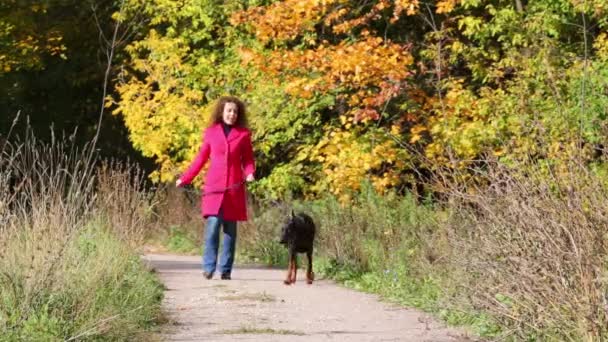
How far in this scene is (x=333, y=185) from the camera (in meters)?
18.7

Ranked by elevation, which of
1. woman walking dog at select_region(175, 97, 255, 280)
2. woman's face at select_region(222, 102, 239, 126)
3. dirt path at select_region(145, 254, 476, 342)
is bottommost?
dirt path at select_region(145, 254, 476, 342)

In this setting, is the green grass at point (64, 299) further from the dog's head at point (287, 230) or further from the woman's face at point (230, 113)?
the dog's head at point (287, 230)

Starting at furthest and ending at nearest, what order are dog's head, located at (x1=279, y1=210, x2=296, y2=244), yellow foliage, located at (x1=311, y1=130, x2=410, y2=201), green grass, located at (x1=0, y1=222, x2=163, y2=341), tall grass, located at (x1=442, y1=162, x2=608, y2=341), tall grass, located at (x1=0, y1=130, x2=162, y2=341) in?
1. yellow foliage, located at (x1=311, y1=130, x2=410, y2=201)
2. dog's head, located at (x1=279, y1=210, x2=296, y2=244)
3. tall grass, located at (x1=0, y1=130, x2=162, y2=341)
4. green grass, located at (x1=0, y1=222, x2=163, y2=341)
5. tall grass, located at (x1=442, y1=162, x2=608, y2=341)

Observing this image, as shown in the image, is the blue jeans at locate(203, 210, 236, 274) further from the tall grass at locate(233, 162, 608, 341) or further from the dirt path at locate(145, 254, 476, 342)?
the tall grass at locate(233, 162, 608, 341)

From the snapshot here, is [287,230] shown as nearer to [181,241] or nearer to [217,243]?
[217,243]

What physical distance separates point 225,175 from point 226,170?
5 centimetres

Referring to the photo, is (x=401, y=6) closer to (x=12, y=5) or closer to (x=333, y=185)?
(x=333, y=185)

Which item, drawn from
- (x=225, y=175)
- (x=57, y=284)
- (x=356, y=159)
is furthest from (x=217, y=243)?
(x=57, y=284)

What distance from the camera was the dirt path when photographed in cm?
964

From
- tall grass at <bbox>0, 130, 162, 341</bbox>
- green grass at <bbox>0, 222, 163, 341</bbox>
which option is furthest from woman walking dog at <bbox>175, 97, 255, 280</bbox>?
green grass at <bbox>0, 222, 163, 341</bbox>

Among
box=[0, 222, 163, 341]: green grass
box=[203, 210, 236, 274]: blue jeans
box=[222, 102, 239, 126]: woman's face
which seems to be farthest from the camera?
box=[203, 210, 236, 274]: blue jeans

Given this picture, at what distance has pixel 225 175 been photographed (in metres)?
14.6

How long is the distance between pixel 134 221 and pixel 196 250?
38.4ft

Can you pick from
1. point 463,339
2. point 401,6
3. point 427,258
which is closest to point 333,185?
point 401,6
